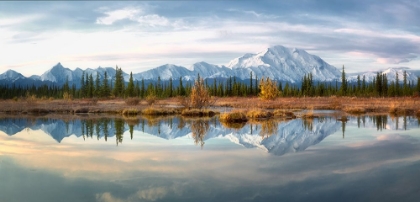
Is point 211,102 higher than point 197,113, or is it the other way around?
point 211,102

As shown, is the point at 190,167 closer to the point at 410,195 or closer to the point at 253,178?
the point at 253,178

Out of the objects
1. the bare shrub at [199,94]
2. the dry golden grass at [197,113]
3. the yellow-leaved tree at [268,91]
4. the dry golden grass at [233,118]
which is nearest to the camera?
the dry golden grass at [233,118]

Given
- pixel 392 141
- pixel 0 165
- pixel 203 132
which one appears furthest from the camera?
pixel 203 132

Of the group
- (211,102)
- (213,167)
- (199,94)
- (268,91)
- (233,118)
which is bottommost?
(213,167)

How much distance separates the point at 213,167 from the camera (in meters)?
13.1

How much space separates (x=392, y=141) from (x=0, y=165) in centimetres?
1660

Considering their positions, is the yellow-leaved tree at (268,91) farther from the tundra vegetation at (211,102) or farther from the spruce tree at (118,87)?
the spruce tree at (118,87)

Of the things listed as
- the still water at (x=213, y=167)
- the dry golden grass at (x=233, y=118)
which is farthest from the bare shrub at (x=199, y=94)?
the still water at (x=213, y=167)

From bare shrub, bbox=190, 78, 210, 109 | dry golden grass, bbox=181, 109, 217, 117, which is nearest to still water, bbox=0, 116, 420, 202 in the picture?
dry golden grass, bbox=181, 109, 217, 117

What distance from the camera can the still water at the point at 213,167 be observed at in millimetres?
9953

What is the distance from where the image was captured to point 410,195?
31.7ft

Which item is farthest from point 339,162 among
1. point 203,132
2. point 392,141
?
point 203,132

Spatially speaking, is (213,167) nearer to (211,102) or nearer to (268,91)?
(211,102)

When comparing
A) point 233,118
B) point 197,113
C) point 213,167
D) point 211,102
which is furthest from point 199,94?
point 213,167
